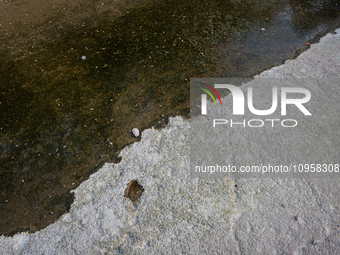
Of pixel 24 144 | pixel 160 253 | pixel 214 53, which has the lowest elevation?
pixel 160 253

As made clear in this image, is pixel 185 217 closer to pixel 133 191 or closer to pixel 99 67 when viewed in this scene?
pixel 133 191

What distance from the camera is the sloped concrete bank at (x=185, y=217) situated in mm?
2227

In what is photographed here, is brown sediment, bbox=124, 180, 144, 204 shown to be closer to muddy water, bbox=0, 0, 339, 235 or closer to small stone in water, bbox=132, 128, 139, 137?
muddy water, bbox=0, 0, 339, 235

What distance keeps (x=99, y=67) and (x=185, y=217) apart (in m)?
2.61

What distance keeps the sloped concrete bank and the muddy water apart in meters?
0.21

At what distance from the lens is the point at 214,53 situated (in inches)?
156

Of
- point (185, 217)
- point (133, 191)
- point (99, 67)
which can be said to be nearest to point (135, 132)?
point (133, 191)

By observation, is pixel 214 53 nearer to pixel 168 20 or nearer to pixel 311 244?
pixel 168 20

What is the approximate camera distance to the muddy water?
2.83 m

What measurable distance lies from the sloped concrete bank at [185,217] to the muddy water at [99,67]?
213mm

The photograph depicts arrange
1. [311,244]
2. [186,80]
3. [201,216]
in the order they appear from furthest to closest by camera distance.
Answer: [186,80], [201,216], [311,244]

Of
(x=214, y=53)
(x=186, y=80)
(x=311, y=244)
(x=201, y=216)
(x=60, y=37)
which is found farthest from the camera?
(x=60, y=37)

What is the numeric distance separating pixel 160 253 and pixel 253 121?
5.96 ft

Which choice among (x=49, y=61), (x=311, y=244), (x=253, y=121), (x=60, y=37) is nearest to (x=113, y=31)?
(x=60, y=37)
